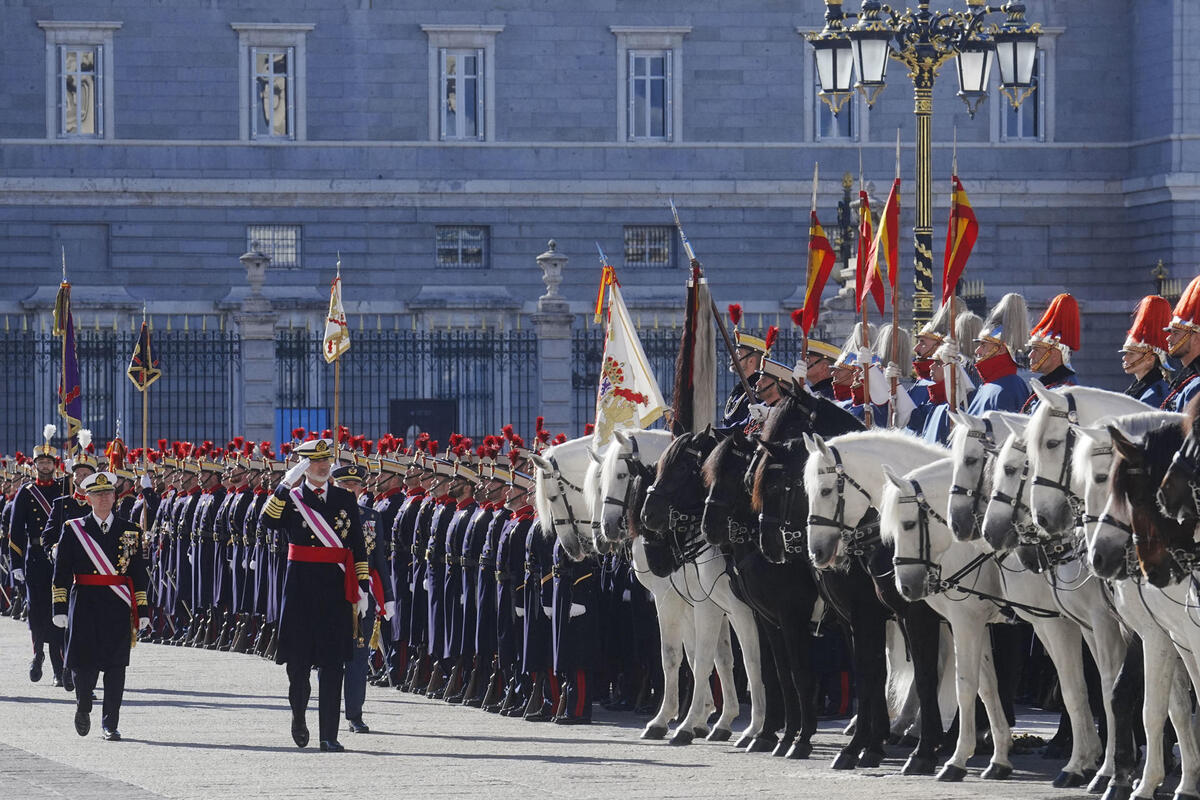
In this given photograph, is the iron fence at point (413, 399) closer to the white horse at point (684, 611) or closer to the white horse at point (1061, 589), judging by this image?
the white horse at point (684, 611)

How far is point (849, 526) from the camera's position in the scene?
12.9 metres

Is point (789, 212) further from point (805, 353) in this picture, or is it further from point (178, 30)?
point (805, 353)

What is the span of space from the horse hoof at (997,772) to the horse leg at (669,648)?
2738 mm

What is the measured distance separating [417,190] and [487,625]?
91.8ft

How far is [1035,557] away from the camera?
37.7 ft

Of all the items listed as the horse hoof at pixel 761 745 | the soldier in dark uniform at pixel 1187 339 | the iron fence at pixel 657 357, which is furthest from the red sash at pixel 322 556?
the iron fence at pixel 657 357

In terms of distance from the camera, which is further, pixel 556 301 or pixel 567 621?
pixel 556 301

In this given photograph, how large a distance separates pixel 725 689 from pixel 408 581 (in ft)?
14.6

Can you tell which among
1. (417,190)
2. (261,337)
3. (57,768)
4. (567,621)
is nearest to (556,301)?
(261,337)

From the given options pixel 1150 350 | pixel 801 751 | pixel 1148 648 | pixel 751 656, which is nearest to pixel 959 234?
pixel 751 656

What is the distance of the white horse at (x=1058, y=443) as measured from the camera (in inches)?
438

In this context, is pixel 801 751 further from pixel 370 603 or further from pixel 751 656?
pixel 370 603

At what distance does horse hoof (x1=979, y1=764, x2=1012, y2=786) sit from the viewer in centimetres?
1235

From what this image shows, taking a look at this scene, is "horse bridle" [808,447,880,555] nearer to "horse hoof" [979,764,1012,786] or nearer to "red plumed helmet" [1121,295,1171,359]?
"horse hoof" [979,764,1012,786]
